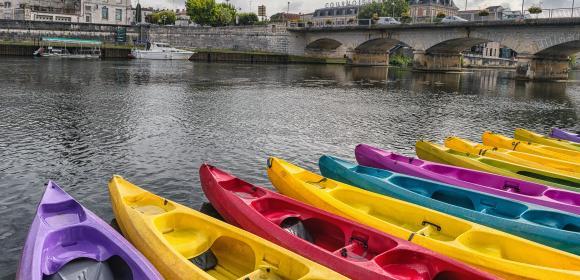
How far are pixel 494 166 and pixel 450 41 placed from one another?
57.8m

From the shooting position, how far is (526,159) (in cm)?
1421

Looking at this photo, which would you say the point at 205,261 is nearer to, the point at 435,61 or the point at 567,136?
the point at 567,136

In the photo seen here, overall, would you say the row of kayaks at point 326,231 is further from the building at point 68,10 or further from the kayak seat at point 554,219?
the building at point 68,10

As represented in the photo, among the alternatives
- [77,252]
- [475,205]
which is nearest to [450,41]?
[475,205]

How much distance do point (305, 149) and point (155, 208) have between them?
9562mm

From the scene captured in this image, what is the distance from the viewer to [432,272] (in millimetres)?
7035

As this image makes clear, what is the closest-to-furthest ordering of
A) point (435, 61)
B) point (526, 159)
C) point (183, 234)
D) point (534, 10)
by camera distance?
point (183, 234)
point (526, 159)
point (534, 10)
point (435, 61)

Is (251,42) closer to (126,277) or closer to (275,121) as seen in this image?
(275,121)

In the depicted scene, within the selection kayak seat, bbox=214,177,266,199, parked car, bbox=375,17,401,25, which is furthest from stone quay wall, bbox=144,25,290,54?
kayak seat, bbox=214,177,266,199

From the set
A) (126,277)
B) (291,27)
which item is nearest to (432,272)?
(126,277)

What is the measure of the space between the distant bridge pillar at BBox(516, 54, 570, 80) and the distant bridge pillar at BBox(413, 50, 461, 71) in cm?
1586

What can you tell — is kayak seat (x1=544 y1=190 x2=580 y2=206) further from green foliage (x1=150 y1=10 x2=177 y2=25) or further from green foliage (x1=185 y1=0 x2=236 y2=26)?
green foliage (x1=150 y1=10 x2=177 y2=25)

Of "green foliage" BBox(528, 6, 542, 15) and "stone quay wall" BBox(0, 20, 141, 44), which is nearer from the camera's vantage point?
"green foliage" BBox(528, 6, 542, 15)

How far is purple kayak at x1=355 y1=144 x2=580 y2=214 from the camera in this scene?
1050 centimetres
